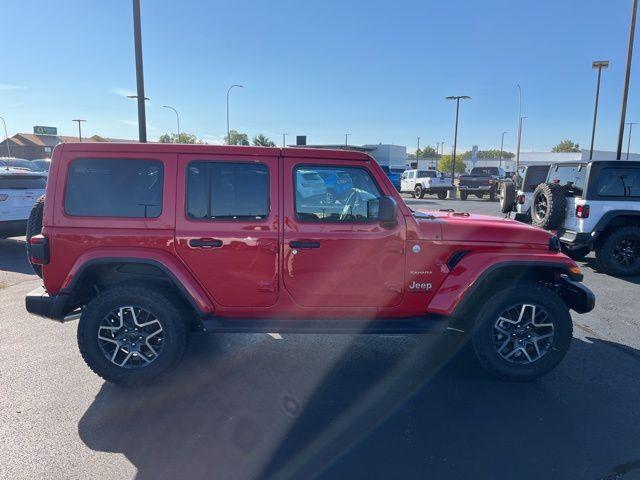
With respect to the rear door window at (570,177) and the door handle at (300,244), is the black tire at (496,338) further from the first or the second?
the rear door window at (570,177)

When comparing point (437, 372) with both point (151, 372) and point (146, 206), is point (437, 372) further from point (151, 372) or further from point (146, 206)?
point (146, 206)

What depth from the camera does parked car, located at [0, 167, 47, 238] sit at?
8750 millimetres

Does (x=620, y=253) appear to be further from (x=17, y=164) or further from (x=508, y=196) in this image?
(x=17, y=164)

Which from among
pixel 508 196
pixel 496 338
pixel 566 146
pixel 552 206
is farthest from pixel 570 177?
pixel 566 146

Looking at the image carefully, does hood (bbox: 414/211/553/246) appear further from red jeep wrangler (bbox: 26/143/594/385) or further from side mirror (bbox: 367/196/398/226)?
side mirror (bbox: 367/196/398/226)

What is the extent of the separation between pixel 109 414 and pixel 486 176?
26.2 meters

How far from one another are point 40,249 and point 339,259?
2391 mm

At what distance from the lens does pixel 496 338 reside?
3.81 meters

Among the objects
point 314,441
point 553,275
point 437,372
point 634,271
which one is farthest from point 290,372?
point 634,271

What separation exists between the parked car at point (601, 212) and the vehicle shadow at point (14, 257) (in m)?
9.02

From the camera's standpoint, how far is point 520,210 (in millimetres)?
9117

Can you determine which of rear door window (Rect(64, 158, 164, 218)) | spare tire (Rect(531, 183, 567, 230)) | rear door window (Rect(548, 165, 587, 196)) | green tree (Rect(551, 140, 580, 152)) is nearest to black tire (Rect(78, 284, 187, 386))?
rear door window (Rect(64, 158, 164, 218))

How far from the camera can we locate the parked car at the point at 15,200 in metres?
8.75

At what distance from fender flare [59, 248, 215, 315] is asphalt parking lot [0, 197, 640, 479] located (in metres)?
0.83
